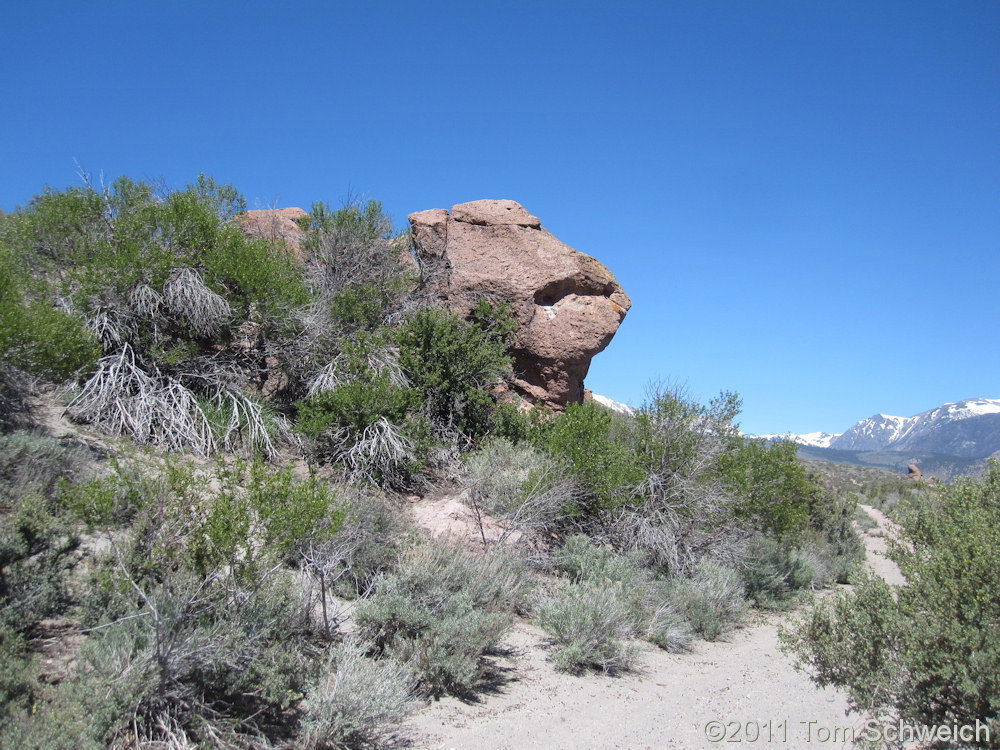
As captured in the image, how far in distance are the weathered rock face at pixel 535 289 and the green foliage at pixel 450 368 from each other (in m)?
1.47

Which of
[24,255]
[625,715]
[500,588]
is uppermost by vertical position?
[24,255]

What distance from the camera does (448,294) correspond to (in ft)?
48.9

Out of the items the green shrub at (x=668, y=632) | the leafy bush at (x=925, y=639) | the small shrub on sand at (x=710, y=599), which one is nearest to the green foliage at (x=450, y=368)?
the small shrub on sand at (x=710, y=599)

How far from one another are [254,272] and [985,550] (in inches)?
427

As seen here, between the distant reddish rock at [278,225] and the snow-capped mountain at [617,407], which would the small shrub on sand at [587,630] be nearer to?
the snow-capped mountain at [617,407]

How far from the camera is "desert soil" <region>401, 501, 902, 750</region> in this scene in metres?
5.28

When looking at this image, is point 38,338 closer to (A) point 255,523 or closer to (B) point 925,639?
(A) point 255,523

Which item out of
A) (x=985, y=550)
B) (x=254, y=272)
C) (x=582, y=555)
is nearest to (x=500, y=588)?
(x=582, y=555)

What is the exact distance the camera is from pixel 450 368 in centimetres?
1275

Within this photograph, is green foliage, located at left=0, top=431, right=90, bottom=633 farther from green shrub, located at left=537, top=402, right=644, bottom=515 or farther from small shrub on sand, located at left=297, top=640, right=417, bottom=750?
green shrub, located at left=537, top=402, right=644, bottom=515

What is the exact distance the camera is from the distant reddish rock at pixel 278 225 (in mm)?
15047

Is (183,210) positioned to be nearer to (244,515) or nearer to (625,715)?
(244,515)

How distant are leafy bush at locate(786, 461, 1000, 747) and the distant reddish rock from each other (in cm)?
1305

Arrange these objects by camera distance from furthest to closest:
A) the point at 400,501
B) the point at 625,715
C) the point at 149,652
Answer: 1. the point at 400,501
2. the point at 625,715
3. the point at 149,652
